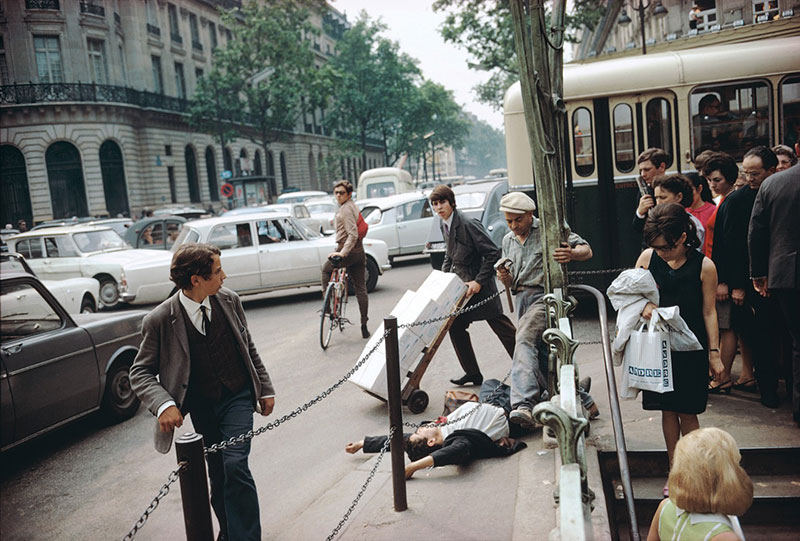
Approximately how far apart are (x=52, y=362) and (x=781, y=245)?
19.1ft

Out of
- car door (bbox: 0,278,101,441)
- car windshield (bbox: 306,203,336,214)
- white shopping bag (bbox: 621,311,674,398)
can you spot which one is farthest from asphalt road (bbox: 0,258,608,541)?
car windshield (bbox: 306,203,336,214)

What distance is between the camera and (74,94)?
1473 inches

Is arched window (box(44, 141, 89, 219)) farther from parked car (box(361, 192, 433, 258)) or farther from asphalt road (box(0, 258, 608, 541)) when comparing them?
asphalt road (box(0, 258, 608, 541))

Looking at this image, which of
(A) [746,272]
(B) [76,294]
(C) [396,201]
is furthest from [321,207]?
(A) [746,272]

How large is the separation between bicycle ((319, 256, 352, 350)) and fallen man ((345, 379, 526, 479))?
13.4 feet

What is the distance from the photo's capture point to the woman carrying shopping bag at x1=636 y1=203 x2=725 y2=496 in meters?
3.90

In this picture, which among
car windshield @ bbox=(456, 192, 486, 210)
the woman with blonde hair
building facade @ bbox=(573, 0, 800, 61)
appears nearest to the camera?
the woman with blonde hair

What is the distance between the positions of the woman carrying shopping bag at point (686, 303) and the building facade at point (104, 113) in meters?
30.2

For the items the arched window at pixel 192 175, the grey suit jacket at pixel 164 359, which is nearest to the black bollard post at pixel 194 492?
the grey suit jacket at pixel 164 359

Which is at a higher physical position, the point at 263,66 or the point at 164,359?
the point at 263,66

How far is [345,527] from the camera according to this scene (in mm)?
4266

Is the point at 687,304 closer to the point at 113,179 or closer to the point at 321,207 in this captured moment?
the point at 321,207

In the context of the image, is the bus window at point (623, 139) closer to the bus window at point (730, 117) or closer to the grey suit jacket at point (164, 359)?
the bus window at point (730, 117)

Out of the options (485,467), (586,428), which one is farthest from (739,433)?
(586,428)
